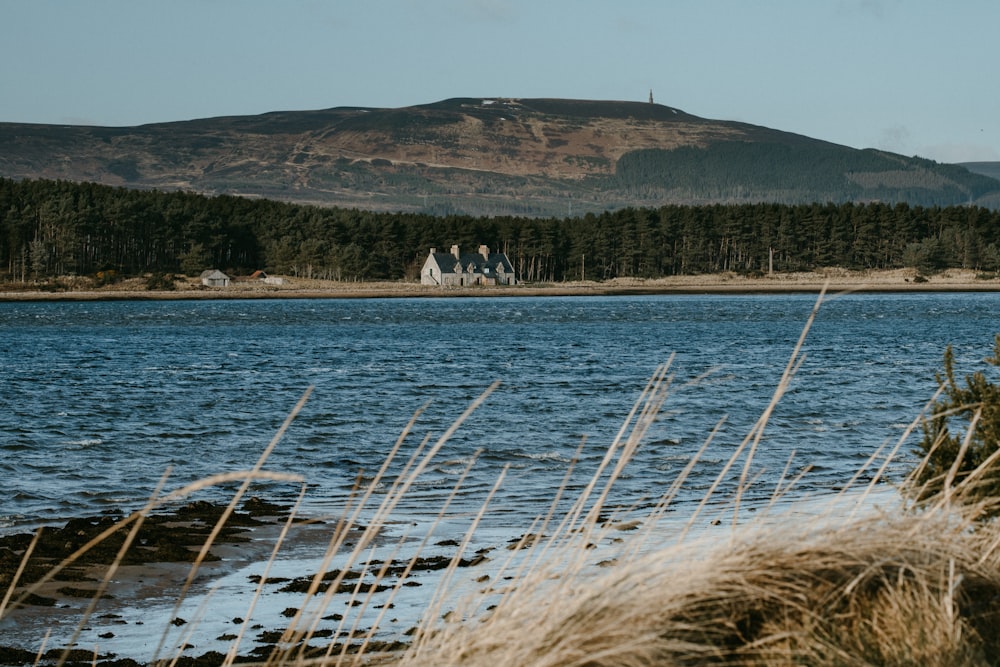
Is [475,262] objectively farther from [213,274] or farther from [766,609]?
[766,609]

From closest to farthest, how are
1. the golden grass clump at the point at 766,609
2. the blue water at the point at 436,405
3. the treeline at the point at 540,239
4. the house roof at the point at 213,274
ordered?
the golden grass clump at the point at 766,609
the blue water at the point at 436,405
the house roof at the point at 213,274
the treeline at the point at 540,239

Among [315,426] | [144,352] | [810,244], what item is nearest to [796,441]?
[315,426]

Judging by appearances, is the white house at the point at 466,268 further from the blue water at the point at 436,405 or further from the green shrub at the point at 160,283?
the blue water at the point at 436,405

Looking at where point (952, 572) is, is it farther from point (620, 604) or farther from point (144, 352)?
point (144, 352)

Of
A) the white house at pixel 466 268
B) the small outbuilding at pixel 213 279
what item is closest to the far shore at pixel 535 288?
the small outbuilding at pixel 213 279

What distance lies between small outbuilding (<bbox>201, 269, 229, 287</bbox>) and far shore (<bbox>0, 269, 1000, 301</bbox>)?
94 centimetres

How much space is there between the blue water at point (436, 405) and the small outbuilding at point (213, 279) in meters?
89.8

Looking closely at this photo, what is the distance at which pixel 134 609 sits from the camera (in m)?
10.2

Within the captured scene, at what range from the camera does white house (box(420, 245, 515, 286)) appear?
169m

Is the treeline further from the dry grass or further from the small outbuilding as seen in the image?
the dry grass

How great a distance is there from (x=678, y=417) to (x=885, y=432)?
486 cm

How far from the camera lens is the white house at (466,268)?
6639 inches

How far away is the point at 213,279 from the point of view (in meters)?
162

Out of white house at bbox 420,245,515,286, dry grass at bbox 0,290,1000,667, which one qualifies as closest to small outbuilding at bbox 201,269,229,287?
white house at bbox 420,245,515,286
